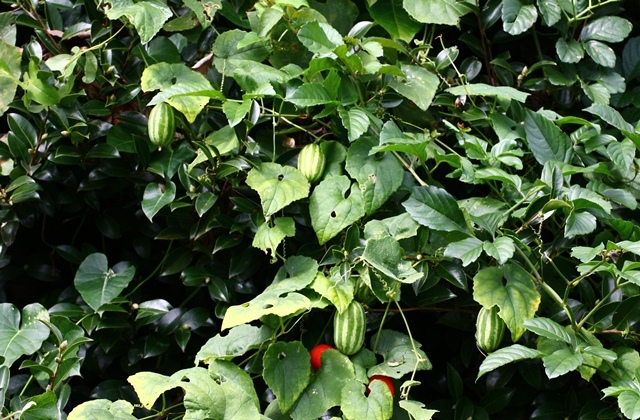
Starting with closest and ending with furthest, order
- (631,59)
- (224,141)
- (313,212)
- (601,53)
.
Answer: (313,212)
(224,141)
(601,53)
(631,59)

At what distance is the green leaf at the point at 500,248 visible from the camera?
1.20 m

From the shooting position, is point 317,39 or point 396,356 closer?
point 396,356

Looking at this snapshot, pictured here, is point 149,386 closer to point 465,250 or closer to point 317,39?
point 465,250

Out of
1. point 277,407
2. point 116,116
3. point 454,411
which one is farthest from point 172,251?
point 454,411

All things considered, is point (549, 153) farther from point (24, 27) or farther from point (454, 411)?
point (24, 27)

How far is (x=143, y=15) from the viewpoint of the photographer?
1.47 m

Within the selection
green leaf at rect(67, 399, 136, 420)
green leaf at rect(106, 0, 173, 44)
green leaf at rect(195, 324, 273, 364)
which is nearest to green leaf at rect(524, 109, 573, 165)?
green leaf at rect(195, 324, 273, 364)

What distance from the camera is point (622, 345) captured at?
54.1 inches

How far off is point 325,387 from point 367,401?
81mm

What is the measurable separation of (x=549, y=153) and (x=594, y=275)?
0.27m

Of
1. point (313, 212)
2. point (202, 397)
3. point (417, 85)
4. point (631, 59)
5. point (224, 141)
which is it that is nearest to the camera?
point (202, 397)

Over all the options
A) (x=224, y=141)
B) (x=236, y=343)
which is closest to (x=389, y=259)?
(x=236, y=343)

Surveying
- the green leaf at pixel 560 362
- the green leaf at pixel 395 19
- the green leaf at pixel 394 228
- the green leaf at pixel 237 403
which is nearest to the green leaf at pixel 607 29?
the green leaf at pixel 395 19

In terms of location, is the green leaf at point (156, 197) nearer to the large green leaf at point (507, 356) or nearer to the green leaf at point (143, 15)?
the green leaf at point (143, 15)
